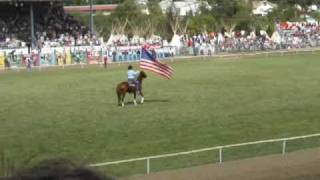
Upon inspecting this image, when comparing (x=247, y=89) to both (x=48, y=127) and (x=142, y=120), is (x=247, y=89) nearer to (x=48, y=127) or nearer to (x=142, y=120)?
(x=142, y=120)

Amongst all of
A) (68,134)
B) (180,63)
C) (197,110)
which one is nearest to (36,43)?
(180,63)

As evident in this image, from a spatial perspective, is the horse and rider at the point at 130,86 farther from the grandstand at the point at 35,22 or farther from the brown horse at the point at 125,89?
the grandstand at the point at 35,22

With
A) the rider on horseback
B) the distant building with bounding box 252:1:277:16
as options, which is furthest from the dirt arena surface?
the distant building with bounding box 252:1:277:16

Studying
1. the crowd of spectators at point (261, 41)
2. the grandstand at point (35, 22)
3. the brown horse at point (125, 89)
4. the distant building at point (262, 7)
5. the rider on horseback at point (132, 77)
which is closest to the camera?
the brown horse at point (125, 89)

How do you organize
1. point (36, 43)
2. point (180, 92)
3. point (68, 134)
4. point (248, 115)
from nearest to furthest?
point (68, 134)
point (248, 115)
point (180, 92)
point (36, 43)

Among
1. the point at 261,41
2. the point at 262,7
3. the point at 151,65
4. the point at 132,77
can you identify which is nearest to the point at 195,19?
the point at 261,41

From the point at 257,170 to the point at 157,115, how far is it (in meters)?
8.79

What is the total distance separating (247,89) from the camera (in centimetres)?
2875

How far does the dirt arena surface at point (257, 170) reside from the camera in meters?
11.7

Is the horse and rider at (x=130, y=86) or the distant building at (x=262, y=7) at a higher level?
the distant building at (x=262, y=7)

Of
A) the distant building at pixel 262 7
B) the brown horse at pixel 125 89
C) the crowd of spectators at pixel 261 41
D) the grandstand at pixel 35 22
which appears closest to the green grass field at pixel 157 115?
the brown horse at pixel 125 89

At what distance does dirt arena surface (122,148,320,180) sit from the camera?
38.4ft

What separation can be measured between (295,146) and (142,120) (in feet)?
20.5

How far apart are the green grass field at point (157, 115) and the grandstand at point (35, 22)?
1064 inches
